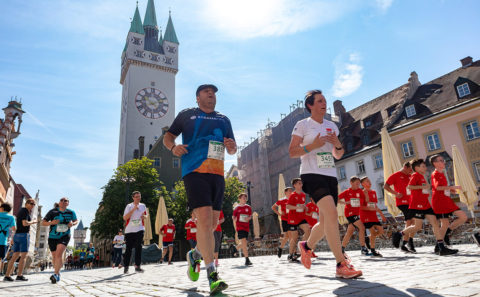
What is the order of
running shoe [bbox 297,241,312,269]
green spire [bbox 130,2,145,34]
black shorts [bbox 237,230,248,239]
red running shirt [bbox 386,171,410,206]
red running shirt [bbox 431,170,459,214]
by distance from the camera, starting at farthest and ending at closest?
green spire [bbox 130,2,145,34], black shorts [bbox 237,230,248,239], red running shirt [bbox 386,171,410,206], red running shirt [bbox 431,170,459,214], running shoe [bbox 297,241,312,269]

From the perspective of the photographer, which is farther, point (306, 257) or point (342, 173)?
point (342, 173)

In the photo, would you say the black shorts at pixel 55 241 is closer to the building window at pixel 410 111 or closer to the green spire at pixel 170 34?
the building window at pixel 410 111

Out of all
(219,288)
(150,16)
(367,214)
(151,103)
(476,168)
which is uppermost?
(150,16)

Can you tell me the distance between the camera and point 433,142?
26.8 meters

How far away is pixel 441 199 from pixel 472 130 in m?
21.7

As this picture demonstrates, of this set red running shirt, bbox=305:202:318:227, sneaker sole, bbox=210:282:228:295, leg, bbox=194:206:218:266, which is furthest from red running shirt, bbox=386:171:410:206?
sneaker sole, bbox=210:282:228:295

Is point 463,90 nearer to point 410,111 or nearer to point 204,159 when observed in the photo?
point 410,111

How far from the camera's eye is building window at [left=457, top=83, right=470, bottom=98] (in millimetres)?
25695

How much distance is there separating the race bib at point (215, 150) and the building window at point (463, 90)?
1091 inches

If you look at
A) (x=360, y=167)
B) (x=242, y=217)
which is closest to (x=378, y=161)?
(x=360, y=167)

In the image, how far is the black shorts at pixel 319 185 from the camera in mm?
4059

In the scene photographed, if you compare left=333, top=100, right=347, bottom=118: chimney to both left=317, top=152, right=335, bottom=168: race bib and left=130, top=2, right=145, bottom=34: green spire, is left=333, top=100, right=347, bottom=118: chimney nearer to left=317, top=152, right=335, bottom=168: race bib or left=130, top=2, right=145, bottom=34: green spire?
left=317, top=152, right=335, bottom=168: race bib

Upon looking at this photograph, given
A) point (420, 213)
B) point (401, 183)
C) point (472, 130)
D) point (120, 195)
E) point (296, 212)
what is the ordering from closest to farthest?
point (420, 213) < point (401, 183) < point (296, 212) < point (472, 130) < point (120, 195)

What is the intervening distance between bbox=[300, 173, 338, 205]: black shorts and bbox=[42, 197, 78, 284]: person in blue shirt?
554 centimetres
